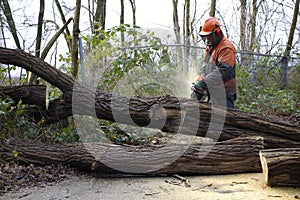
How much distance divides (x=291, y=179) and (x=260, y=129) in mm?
1438

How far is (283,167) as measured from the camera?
3.28m

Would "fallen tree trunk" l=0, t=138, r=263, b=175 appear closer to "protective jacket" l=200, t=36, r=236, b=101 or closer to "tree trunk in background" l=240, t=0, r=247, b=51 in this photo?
"protective jacket" l=200, t=36, r=236, b=101

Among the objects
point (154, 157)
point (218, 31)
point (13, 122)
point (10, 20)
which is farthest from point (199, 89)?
point (10, 20)

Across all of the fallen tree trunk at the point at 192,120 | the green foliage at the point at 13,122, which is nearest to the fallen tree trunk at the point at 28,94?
the green foliage at the point at 13,122

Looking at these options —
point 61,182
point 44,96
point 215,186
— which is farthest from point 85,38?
point 215,186

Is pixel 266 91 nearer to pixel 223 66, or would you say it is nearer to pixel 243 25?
pixel 243 25

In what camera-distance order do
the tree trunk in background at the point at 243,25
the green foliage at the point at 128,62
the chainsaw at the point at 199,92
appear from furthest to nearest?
the tree trunk in background at the point at 243,25, the green foliage at the point at 128,62, the chainsaw at the point at 199,92

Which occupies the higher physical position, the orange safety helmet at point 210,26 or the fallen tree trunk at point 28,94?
the orange safety helmet at point 210,26

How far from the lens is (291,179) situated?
3.33 m

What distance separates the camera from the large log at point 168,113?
465 cm

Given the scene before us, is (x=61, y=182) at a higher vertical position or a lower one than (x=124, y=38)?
lower

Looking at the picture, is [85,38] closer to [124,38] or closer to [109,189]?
[124,38]

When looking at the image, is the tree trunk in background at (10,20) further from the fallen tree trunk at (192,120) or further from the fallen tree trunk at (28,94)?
the fallen tree trunk at (192,120)

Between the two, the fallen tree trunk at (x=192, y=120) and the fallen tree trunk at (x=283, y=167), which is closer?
the fallen tree trunk at (x=283, y=167)
